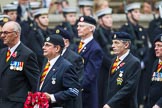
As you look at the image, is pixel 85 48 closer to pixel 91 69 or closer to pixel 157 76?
pixel 91 69

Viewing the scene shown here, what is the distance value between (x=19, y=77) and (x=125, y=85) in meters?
1.68

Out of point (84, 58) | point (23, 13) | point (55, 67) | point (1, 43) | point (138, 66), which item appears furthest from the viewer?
point (23, 13)

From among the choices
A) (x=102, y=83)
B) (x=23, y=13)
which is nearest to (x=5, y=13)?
(x=23, y=13)

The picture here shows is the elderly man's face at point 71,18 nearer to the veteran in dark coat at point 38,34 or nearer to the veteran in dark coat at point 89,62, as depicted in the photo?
the veteran in dark coat at point 38,34

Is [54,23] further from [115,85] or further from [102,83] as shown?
[115,85]

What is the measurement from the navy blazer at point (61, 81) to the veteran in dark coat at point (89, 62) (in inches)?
92.5

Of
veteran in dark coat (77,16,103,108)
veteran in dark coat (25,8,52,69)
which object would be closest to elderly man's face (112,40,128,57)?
veteran in dark coat (77,16,103,108)

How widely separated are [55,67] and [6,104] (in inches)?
40.4

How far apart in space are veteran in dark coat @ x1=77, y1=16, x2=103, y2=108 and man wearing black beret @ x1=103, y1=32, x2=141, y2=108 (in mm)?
999

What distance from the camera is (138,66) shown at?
1258 centimetres

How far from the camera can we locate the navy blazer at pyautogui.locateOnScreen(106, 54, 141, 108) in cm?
1233

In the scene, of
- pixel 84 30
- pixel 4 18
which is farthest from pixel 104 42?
pixel 84 30

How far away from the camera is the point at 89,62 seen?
13914 millimetres

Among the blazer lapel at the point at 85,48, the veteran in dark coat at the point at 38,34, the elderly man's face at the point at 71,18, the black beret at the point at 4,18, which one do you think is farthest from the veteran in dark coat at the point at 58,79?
the elderly man's face at the point at 71,18
